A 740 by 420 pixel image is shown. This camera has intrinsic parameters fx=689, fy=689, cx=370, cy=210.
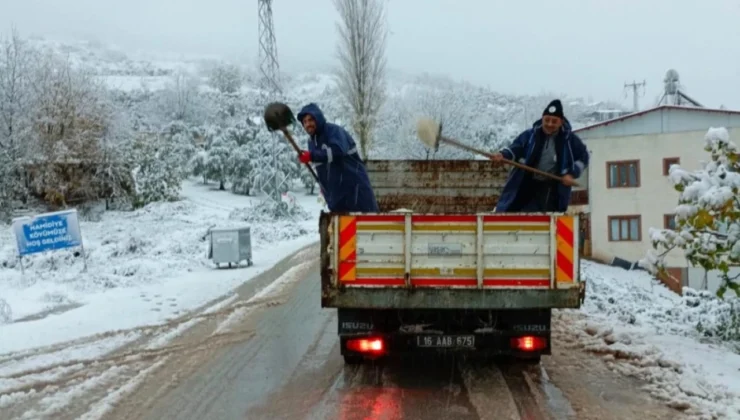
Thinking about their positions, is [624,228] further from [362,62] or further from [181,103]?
[181,103]

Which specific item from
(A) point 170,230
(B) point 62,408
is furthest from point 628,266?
(B) point 62,408

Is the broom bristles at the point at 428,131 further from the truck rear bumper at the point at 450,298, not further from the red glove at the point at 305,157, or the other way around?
the truck rear bumper at the point at 450,298

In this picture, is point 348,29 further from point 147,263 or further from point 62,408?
point 62,408

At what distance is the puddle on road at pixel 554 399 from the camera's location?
17.4 feet

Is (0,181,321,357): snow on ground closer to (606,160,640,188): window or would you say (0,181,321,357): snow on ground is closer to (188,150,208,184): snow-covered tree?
(606,160,640,188): window

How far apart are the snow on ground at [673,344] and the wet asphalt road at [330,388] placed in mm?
1210

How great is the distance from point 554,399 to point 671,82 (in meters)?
39.4

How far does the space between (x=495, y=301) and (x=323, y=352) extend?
2.47 metres

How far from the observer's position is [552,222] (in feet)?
18.8

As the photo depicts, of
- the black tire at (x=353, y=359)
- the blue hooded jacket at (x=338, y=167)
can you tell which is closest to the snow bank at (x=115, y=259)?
the blue hooded jacket at (x=338, y=167)

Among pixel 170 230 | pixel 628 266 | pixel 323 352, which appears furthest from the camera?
pixel 628 266

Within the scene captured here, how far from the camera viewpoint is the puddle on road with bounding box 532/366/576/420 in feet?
17.4

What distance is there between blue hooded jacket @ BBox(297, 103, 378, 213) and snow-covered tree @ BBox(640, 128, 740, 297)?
3054 millimetres

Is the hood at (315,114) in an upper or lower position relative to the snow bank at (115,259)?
upper
